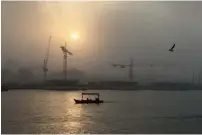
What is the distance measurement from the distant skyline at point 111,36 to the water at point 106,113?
10 centimetres

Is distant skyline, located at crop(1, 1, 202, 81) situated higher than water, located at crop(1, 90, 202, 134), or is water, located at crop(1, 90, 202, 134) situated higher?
distant skyline, located at crop(1, 1, 202, 81)

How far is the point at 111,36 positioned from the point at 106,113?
361 mm

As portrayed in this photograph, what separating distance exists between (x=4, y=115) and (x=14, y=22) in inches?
17.2

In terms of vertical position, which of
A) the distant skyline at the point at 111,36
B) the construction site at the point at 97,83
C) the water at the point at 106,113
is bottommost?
the water at the point at 106,113

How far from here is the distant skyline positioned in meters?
1.64

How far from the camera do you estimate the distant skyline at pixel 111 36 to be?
1.64 meters

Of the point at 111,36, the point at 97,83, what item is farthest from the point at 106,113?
the point at 111,36

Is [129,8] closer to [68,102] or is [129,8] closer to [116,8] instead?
[116,8]

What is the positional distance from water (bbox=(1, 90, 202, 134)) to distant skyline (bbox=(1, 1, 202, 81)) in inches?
3.8

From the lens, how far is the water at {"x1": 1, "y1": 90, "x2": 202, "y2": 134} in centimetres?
163

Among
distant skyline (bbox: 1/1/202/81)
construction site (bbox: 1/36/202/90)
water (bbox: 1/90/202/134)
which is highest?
distant skyline (bbox: 1/1/202/81)

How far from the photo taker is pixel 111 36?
1.66 metres

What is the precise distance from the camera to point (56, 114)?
1.64 metres

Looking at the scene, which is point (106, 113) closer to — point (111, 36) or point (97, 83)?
point (97, 83)
